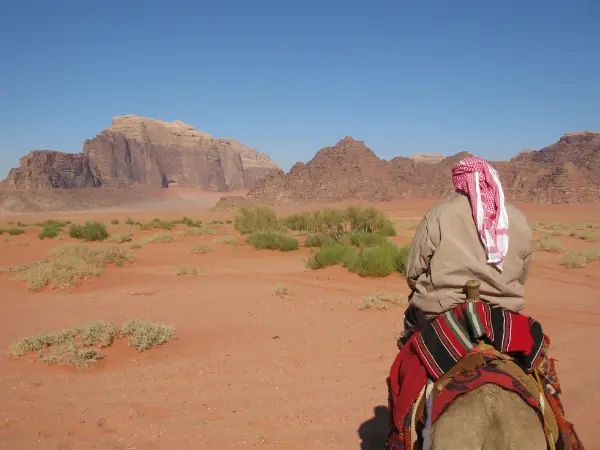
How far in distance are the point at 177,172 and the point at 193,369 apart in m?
140

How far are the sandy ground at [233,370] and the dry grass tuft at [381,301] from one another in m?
0.18

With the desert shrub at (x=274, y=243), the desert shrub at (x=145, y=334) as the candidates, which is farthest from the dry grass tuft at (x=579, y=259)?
the desert shrub at (x=145, y=334)

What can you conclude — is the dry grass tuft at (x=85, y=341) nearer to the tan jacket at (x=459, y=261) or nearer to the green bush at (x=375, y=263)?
the tan jacket at (x=459, y=261)

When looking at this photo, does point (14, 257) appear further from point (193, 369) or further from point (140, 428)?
point (140, 428)

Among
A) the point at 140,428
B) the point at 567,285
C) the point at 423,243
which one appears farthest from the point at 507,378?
the point at 567,285

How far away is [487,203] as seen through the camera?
9.08 feet

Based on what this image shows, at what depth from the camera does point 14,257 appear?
1828 centimetres

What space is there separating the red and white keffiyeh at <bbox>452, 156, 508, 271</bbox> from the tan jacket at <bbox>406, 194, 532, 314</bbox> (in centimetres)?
6

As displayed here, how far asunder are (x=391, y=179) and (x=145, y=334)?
3640 inches

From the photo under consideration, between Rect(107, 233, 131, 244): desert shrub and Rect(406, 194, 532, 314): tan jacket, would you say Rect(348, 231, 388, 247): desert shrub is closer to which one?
Rect(107, 233, 131, 244): desert shrub

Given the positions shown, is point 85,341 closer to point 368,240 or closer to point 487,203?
point 487,203

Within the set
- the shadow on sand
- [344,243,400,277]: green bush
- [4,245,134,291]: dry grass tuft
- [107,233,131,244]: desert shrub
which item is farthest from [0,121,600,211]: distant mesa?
the shadow on sand

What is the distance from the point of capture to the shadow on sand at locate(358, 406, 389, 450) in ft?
14.2

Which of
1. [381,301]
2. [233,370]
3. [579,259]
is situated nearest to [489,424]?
[233,370]
